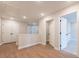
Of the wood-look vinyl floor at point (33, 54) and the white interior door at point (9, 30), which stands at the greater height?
the white interior door at point (9, 30)

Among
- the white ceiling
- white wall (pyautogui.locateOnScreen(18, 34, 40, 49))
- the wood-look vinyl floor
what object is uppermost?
the white ceiling

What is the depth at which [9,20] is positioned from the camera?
392 inches

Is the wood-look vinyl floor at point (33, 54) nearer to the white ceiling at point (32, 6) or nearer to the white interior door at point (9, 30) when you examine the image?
the white ceiling at point (32, 6)

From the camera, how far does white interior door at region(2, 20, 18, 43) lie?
366 inches

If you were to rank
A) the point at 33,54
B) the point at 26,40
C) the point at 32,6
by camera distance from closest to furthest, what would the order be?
the point at 33,54
the point at 32,6
the point at 26,40

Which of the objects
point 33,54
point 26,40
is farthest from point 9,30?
point 33,54

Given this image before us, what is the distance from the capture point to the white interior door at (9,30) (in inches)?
366

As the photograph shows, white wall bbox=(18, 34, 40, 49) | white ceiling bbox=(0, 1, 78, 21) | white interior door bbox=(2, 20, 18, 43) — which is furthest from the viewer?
white interior door bbox=(2, 20, 18, 43)

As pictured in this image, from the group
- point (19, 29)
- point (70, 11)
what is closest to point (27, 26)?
point (19, 29)

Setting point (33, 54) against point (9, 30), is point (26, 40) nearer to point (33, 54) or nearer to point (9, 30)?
point (33, 54)

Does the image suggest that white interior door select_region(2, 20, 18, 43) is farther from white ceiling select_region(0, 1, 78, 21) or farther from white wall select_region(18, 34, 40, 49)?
white ceiling select_region(0, 1, 78, 21)

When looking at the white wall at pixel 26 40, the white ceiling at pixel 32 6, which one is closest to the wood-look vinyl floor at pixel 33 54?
the white wall at pixel 26 40

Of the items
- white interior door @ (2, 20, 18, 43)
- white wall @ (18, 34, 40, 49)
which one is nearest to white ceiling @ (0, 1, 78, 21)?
white wall @ (18, 34, 40, 49)

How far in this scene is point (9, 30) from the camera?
992 cm
